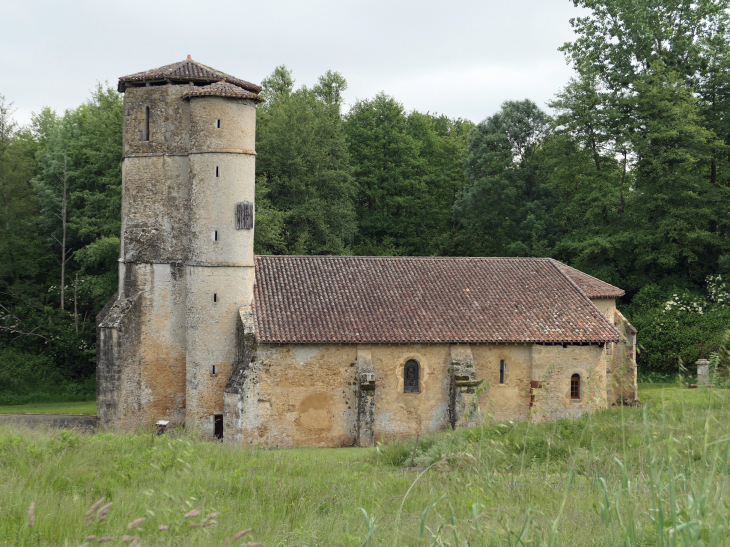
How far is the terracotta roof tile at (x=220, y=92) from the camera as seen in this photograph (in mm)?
24641

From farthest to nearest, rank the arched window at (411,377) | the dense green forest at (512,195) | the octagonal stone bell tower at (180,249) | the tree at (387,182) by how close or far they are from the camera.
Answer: the tree at (387,182), the dense green forest at (512,195), the arched window at (411,377), the octagonal stone bell tower at (180,249)

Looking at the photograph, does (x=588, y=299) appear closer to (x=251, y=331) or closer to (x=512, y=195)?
(x=251, y=331)

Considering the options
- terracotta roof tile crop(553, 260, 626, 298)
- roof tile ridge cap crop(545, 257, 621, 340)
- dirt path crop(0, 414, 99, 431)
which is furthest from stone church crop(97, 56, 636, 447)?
terracotta roof tile crop(553, 260, 626, 298)

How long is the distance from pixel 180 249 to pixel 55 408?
13.6 meters

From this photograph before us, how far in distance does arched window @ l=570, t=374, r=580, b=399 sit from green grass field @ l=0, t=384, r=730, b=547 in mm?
10305

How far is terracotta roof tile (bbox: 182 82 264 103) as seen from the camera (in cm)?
2464

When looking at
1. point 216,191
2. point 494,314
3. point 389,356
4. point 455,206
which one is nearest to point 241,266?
point 216,191

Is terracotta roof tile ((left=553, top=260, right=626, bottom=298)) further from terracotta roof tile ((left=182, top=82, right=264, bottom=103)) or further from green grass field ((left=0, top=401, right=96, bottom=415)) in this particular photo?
green grass field ((left=0, top=401, right=96, bottom=415))

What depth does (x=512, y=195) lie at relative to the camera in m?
46.1

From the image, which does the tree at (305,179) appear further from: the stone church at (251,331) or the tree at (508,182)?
the stone church at (251,331)

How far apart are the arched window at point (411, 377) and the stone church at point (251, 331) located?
0.18 ft

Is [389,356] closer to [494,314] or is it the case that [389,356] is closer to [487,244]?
[494,314]

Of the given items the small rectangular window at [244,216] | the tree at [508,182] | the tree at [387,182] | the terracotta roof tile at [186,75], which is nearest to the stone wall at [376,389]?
the small rectangular window at [244,216]

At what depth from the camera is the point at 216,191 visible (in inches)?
981
